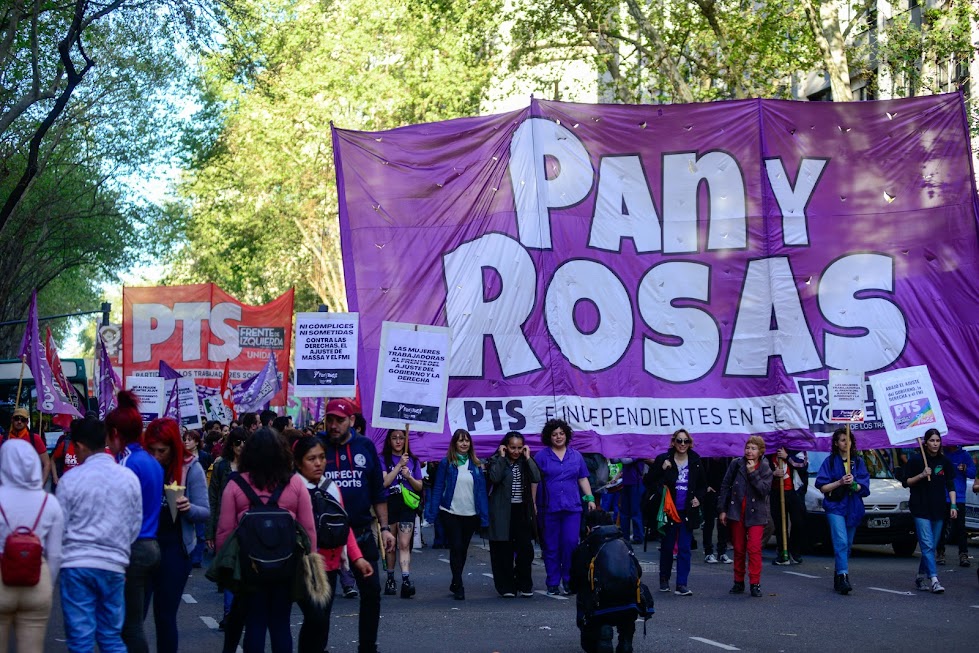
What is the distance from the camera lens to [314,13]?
139 feet

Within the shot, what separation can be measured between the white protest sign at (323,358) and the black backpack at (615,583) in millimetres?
4178

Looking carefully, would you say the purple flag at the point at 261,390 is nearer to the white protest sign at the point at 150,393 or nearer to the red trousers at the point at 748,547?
the white protest sign at the point at 150,393

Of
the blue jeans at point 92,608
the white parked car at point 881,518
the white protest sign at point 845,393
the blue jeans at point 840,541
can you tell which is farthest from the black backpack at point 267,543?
the white parked car at point 881,518

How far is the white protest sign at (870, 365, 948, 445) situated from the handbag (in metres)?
4.65

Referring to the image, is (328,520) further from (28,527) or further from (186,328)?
(186,328)

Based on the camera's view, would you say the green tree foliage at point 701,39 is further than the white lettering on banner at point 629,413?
Yes

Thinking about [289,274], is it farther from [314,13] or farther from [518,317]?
[518,317]

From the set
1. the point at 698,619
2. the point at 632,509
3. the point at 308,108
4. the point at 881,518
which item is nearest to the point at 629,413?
the point at 698,619

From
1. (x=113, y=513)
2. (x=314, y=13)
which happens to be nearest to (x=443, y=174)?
(x=113, y=513)

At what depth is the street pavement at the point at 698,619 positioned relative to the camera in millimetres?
11008

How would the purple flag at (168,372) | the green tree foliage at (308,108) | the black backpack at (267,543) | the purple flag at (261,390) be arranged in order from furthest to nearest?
1. the green tree foliage at (308,108)
2. the purple flag at (261,390)
3. the purple flag at (168,372)
4. the black backpack at (267,543)

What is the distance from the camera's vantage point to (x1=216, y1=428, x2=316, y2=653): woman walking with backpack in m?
7.49

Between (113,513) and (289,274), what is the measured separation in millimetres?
47810

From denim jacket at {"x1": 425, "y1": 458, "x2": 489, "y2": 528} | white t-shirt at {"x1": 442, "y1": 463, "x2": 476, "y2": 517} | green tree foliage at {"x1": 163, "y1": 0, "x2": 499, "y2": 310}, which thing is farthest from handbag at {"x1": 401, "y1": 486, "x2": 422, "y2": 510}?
green tree foliage at {"x1": 163, "y1": 0, "x2": 499, "y2": 310}
